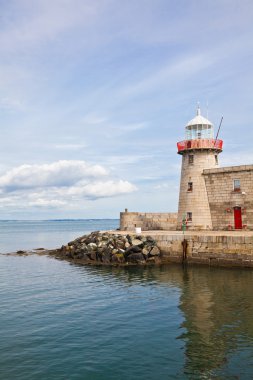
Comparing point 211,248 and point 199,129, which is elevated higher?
point 199,129

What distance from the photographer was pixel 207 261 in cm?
2428

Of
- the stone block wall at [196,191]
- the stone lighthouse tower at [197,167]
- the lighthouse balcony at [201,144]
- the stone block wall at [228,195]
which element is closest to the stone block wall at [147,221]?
the stone block wall at [196,191]

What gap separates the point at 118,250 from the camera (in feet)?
87.6

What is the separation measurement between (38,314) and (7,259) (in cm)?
2084

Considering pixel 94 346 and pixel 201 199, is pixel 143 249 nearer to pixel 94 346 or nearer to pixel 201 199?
pixel 201 199

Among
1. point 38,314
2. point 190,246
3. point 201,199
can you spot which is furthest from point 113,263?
point 38,314

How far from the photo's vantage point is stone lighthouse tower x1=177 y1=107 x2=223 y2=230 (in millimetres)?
30297

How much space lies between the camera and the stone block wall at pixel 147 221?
40.3m

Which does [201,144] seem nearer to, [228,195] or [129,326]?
[228,195]

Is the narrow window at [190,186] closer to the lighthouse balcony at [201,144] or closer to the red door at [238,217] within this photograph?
the lighthouse balcony at [201,144]

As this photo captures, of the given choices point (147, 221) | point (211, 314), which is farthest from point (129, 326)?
point (147, 221)

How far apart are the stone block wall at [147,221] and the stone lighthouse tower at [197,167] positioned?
8762mm

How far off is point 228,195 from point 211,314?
16303mm

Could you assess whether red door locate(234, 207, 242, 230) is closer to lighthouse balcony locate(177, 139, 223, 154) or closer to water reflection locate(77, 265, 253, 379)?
lighthouse balcony locate(177, 139, 223, 154)
